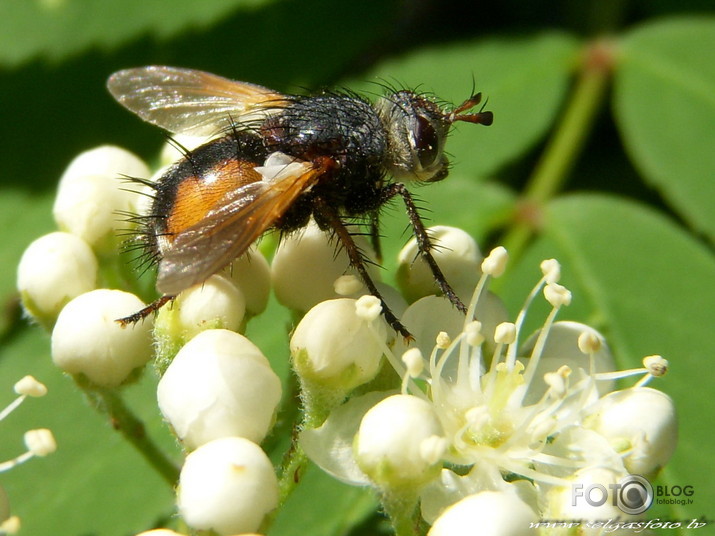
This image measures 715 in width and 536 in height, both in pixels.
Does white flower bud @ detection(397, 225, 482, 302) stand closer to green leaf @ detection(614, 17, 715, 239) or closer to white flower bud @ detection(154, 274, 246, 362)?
white flower bud @ detection(154, 274, 246, 362)

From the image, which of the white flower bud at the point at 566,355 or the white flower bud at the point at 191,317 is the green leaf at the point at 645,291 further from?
the white flower bud at the point at 191,317

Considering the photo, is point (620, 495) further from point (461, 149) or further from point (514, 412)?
point (461, 149)

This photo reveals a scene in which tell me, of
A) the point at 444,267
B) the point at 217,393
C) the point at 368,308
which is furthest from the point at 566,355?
the point at 217,393

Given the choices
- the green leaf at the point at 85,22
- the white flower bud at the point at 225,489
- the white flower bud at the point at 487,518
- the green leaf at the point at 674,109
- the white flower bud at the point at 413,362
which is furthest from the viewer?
the green leaf at the point at 85,22

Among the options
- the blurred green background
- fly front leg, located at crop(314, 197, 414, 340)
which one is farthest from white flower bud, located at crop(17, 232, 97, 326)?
fly front leg, located at crop(314, 197, 414, 340)

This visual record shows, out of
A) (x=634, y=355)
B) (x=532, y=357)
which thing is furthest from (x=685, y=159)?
(x=532, y=357)

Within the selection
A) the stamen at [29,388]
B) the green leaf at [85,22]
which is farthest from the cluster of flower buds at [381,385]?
the green leaf at [85,22]

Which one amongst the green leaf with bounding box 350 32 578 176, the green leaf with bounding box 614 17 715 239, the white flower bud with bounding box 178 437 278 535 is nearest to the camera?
the white flower bud with bounding box 178 437 278 535
